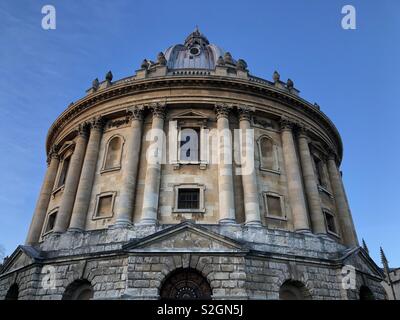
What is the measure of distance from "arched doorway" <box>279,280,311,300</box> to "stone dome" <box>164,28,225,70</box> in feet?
62.7

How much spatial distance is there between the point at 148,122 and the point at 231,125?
5.64 meters

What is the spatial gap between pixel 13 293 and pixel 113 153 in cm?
1039

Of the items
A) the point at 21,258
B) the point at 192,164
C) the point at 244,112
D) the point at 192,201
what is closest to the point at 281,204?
the point at 192,201

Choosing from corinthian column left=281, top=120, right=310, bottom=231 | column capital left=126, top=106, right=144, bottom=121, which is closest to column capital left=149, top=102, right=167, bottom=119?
column capital left=126, top=106, right=144, bottom=121

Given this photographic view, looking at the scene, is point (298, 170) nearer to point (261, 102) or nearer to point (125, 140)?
point (261, 102)

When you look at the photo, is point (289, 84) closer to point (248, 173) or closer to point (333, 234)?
point (248, 173)

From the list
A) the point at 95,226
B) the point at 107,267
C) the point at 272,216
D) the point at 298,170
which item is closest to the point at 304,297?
the point at 272,216

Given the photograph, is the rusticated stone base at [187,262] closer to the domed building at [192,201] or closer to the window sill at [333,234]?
the domed building at [192,201]

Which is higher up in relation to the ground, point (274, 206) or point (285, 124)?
point (285, 124)

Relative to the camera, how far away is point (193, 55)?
33.0 metres

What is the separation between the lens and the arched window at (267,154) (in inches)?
922

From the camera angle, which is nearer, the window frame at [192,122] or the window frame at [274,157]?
the window frame at [274,157]

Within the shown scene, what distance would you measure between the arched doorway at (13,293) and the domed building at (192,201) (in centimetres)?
7

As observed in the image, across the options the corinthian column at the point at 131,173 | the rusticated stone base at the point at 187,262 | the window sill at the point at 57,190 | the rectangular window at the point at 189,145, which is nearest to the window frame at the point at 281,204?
the rusticated stone base at the point at 187,262
